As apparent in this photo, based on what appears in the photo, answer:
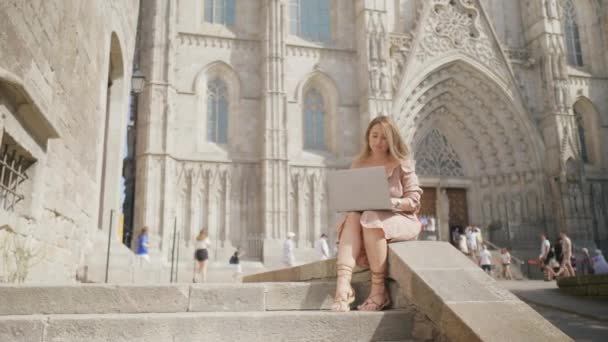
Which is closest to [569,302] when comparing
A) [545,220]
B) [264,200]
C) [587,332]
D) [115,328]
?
[587,332]

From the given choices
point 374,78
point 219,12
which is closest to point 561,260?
point 374,78

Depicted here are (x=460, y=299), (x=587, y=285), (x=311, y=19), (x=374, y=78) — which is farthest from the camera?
(x=311, y=19)

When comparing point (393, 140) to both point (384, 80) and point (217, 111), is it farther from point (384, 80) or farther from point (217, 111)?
point (384, 80)

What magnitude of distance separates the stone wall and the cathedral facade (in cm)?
831

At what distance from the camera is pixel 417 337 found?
3289 mm

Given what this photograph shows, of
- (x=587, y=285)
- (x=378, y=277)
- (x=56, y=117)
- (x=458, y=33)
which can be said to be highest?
(x=458, y=33)

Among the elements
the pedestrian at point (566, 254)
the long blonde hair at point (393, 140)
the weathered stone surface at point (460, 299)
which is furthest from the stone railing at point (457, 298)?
the pedestrian at point (566, 254)

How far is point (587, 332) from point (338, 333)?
4.87 m

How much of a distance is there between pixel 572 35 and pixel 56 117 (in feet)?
81.9

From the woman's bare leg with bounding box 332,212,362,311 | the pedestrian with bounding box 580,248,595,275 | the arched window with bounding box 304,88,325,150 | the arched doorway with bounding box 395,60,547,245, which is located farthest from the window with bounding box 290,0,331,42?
the woman's bare leg with bounding box 332,212,362,311

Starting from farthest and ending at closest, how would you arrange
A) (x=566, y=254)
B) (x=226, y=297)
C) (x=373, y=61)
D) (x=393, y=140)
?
(x=373, y=61) → (x=566, y=254) → (x=393, y=140) → (x=226, y=297)

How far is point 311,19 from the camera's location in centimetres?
2131

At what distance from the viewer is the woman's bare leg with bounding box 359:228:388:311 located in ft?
12.0

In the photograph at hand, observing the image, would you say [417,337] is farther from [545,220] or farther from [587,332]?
[545,220]
